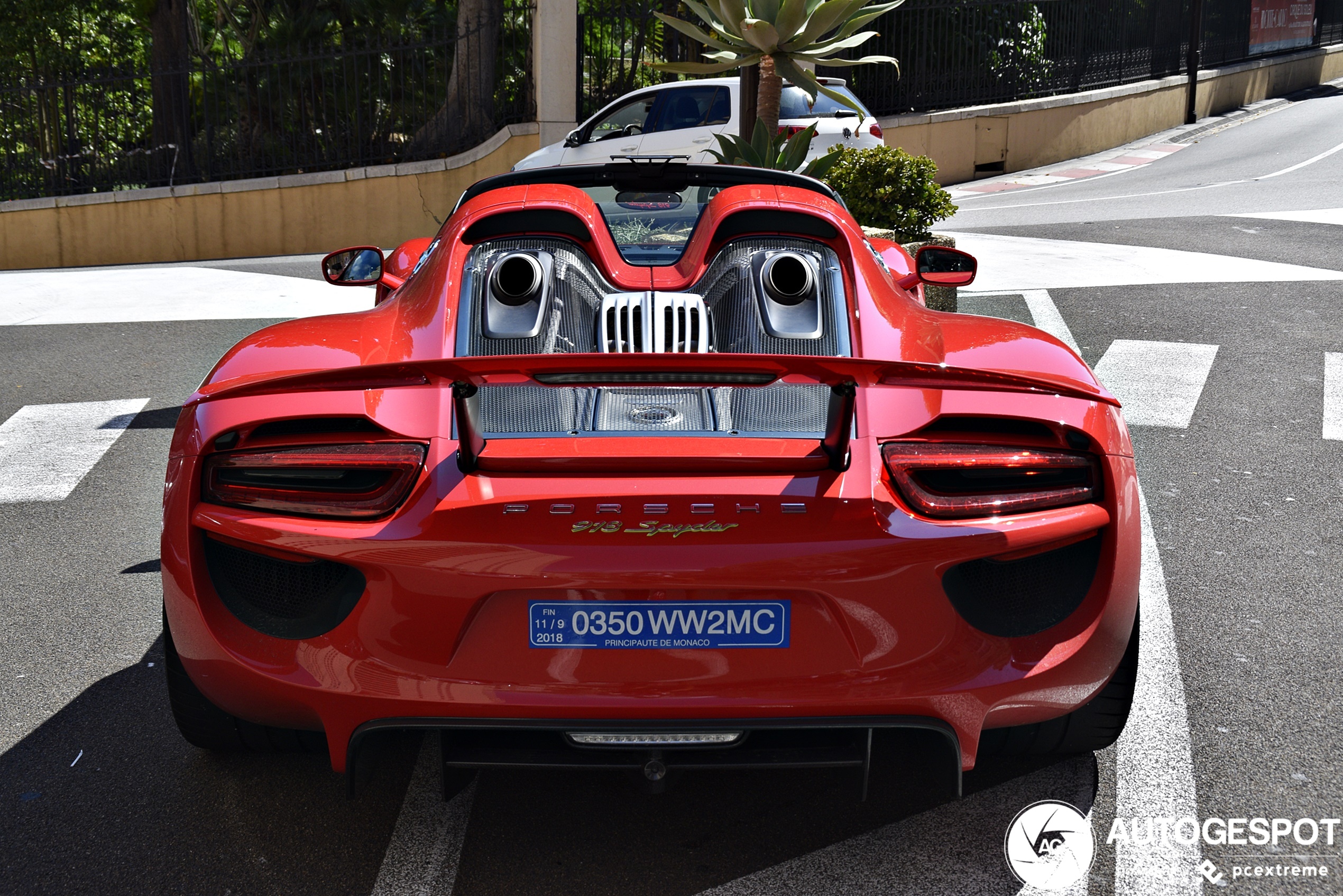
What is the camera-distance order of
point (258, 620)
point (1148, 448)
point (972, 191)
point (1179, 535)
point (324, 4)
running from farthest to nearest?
point (324, 4)
point (972, 191)
point (1148, 448)
point (1179, 535)
point (258, 620)

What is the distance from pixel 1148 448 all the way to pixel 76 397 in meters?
5.66

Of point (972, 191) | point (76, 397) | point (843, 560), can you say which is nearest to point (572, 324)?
point (843, 560)

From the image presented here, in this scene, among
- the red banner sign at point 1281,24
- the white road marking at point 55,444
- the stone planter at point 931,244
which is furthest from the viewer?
the red banner sign at point 1281,24

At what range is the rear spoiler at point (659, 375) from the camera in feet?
7.54

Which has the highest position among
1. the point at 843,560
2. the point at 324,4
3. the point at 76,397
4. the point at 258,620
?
the point at 324,4

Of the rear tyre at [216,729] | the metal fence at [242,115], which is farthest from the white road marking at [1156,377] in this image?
the metal fence at [242,115]

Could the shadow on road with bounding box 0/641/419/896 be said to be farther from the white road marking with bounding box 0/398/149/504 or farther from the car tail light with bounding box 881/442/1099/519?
the white road marking with bounding box 0/398/149/504

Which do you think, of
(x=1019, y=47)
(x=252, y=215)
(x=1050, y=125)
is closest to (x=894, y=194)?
(x=252, y=215)

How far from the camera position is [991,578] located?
8.20 ft

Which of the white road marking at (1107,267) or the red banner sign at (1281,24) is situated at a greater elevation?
the red banner sign at (1281,24)

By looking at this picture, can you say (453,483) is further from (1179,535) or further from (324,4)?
(324,4)

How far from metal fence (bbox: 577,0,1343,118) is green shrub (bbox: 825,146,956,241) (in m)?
8.03

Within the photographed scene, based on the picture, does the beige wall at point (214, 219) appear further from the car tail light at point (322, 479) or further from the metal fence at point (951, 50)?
the car tail light at point (322, 479)

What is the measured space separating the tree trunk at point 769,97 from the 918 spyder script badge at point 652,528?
6.53 metres
